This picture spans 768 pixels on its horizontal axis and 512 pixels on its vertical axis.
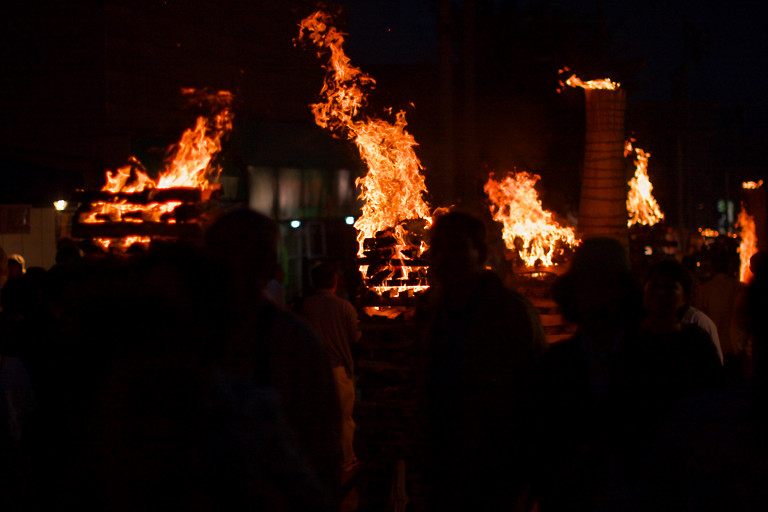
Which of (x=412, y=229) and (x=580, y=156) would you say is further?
(x=580, y=156)

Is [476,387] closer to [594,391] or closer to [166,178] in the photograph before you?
[594,391]

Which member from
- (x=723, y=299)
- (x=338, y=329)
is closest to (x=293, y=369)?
(x=338, y=329)

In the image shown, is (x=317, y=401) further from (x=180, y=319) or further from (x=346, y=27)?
(x=346, y=27)

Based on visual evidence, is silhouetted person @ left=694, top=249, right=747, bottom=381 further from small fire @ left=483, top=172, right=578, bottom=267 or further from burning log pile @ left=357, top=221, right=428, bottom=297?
burning log pile @ left=357, top=221, right=428, bottom=297

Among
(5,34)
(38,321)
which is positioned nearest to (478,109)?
(5,34)

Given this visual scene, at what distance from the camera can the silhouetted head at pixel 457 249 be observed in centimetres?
377

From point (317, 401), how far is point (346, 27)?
23.0 metres

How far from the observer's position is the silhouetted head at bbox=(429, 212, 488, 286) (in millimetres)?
3770

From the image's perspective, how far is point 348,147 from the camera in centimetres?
2711

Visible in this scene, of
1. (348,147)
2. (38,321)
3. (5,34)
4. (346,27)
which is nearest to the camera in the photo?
(38,321)

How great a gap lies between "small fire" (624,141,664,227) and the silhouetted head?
14.3 m

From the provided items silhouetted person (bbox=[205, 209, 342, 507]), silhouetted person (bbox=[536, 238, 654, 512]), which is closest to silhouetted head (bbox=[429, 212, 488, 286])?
silhouetted person (bbox=[536, 238, 654, 512])

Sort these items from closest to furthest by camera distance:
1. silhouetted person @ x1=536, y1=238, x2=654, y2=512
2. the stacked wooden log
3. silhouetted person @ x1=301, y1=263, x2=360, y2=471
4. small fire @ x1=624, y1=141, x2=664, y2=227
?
silhouetted person @ x1=536, y1=238, x2=654, y2=512
the stacked wooden log
silhouetted person @ x1=301, y1=263, x2=360, y2=471
small fire @ x1=624, y1=141, x2=664, y2=227

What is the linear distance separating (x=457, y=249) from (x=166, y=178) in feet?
18.0
